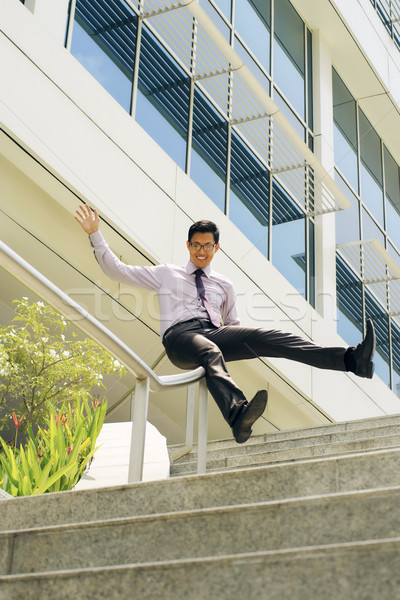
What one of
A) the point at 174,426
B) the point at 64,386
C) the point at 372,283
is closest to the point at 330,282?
the point at 372,283

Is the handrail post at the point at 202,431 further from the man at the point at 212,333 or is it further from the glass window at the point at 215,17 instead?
the glass window at the point at 215,17

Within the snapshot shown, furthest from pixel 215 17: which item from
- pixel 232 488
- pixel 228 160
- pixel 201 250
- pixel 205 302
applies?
pixel 232 488

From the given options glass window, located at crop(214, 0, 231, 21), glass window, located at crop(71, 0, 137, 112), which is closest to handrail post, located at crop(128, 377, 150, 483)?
glass window, located at crop(71, 0, 137, 112)

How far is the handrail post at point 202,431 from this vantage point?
420cm

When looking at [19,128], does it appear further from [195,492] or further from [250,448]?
[195,492]

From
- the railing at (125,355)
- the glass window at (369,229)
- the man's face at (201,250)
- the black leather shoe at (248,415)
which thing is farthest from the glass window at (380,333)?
the black leather shoe at (248,415)

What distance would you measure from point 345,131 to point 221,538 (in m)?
13.1

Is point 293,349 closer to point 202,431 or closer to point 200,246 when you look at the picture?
point 202,431

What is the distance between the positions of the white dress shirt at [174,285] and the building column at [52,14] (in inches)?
142

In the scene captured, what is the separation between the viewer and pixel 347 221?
1391 cm

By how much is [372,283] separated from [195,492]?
1157cm

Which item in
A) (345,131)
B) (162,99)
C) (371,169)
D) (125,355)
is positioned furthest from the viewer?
(371,169)

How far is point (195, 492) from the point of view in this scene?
2.99 m

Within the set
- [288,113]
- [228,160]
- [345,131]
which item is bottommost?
[228,160]
